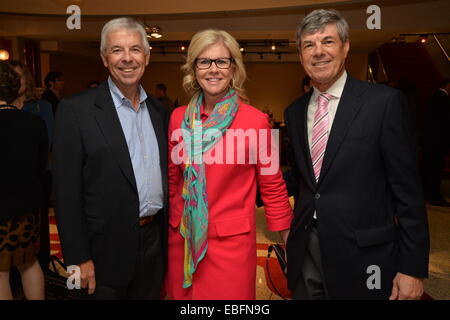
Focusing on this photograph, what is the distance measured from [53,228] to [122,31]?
3761mm

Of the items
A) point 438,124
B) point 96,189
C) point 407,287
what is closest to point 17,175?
point 96,189

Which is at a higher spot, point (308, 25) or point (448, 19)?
point (448, 19)

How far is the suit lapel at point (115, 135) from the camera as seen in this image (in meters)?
1.62

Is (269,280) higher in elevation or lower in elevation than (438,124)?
lower

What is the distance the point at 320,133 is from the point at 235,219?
1.78ft

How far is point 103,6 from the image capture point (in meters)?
7.36

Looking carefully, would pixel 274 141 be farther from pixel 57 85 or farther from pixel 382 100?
pixel 57 85

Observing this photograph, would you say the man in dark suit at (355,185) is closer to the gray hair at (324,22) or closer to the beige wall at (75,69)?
the gray hair at (324,22)

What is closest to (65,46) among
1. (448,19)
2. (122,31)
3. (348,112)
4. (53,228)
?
(53,228)

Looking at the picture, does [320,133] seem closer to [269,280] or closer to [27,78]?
[269,280]

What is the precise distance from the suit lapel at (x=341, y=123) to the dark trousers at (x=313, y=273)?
29 centimetres

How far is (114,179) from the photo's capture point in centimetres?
162

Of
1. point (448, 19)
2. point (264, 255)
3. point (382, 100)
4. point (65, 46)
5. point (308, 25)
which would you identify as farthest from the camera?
point (65, 46)

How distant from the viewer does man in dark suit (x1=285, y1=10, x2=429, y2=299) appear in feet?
4.84
